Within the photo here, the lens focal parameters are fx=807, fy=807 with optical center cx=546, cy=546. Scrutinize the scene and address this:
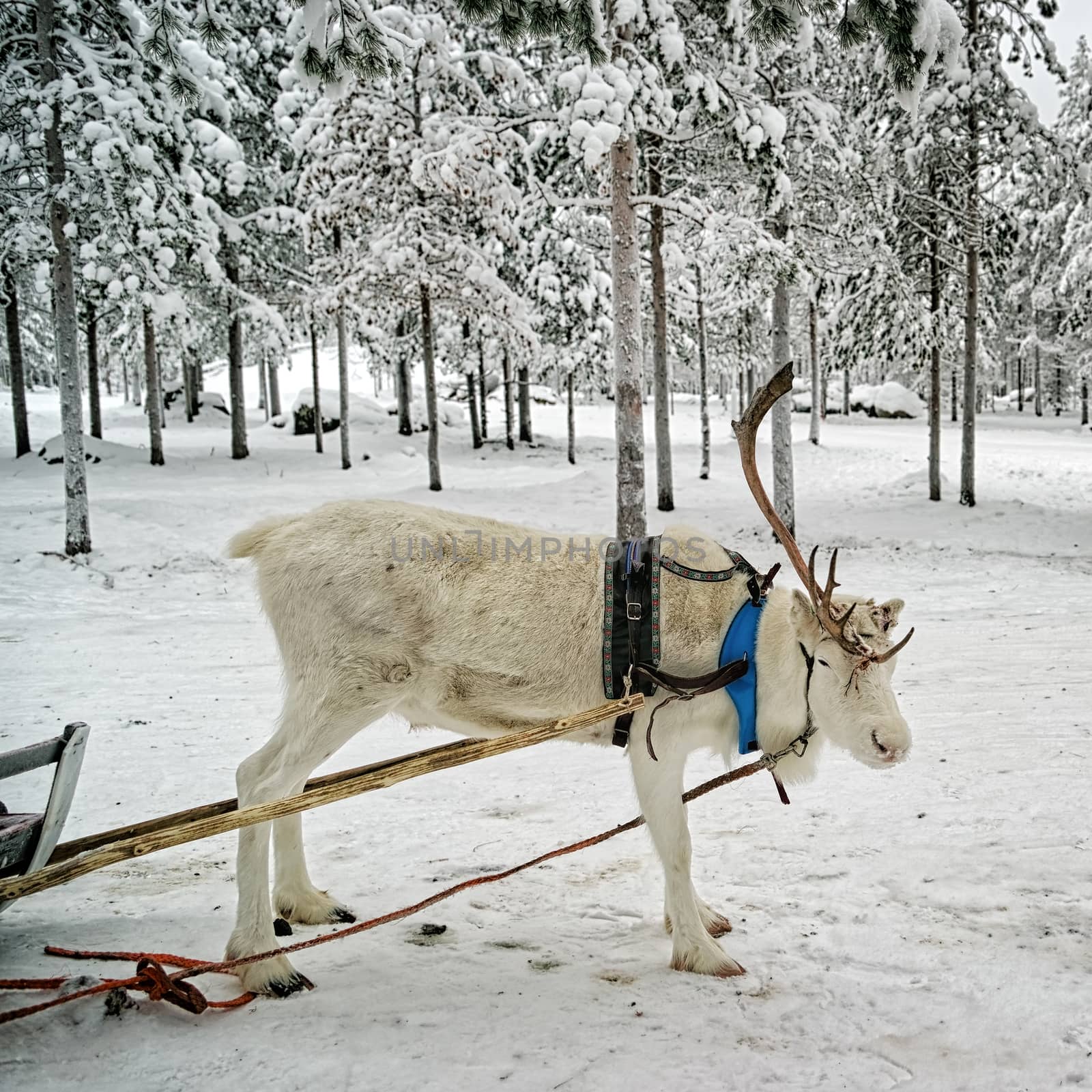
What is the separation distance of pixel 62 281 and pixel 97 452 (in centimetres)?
1122

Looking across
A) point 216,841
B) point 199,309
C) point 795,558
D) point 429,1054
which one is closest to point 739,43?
point 795,558

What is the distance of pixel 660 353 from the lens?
659 inches

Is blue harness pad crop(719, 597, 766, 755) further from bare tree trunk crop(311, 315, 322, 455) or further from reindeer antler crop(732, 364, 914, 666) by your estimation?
bare tree trunk crop(311, 315, 322, 455)

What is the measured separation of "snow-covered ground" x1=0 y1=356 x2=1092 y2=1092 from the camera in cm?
251

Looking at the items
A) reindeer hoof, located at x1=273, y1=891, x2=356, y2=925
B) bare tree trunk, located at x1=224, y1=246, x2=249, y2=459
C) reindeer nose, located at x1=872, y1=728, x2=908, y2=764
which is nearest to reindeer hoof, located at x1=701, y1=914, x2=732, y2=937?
reindeer nose, located at x1=872, y1=728, x2=908, y2=764

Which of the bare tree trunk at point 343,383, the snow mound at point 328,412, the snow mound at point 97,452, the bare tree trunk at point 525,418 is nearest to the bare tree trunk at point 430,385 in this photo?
the bare tree trunk at point 343,383

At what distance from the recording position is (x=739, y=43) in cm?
1098

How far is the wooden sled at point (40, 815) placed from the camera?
2854mm

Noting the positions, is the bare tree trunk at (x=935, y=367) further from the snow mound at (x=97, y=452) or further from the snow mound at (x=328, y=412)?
the snow mound at (x=97, y=452)

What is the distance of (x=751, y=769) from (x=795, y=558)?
84 cm

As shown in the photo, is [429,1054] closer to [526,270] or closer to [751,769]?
[751,769]

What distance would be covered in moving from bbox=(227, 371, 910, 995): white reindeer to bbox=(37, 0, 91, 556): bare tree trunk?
9815 mm

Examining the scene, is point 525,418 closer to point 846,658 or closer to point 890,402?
point 890,402

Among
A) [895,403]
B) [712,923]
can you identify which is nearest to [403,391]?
[712,923]
